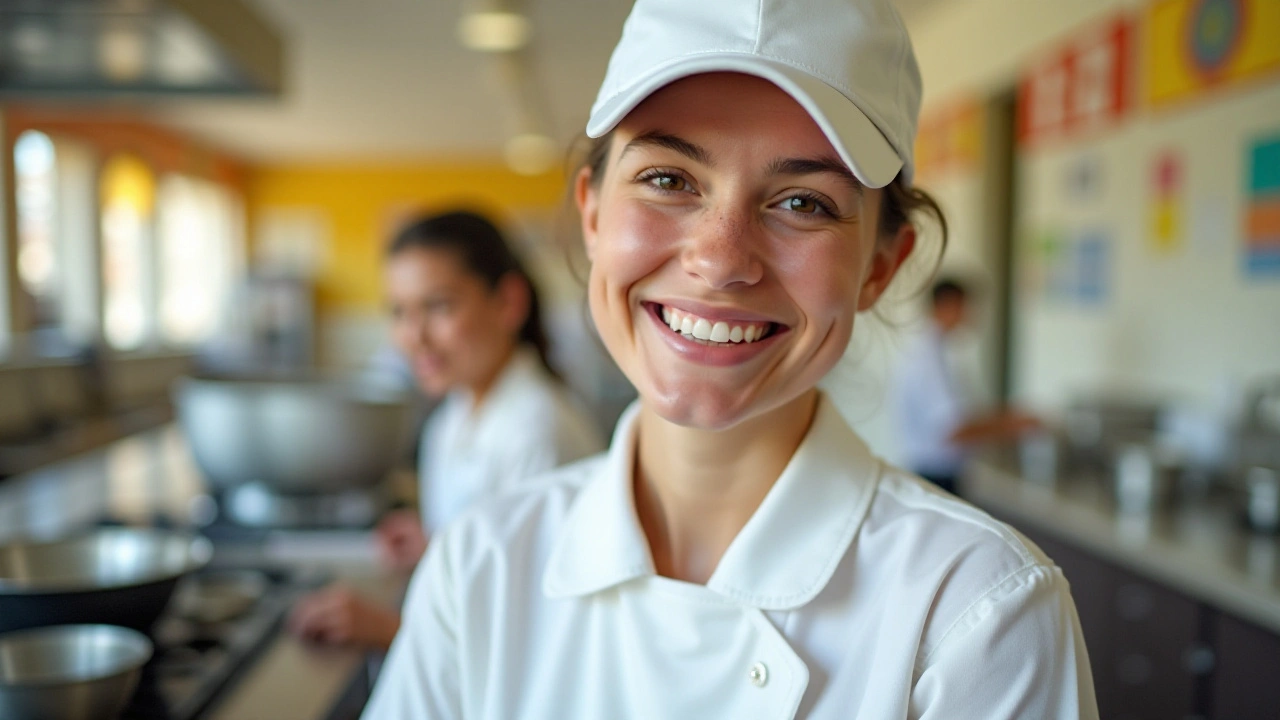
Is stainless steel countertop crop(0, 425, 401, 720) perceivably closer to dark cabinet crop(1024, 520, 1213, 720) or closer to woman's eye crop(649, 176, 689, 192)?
woman's eye crop(649, 176, 689, 192)

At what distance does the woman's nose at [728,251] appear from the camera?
31.8 inches

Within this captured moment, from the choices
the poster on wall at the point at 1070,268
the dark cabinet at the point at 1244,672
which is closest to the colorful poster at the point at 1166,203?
the poster on wall at the point at 1070,268

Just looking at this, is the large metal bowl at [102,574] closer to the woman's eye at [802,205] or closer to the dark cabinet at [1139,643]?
the woman's eye at [802,205]

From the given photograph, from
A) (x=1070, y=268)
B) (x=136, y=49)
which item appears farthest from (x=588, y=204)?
(x=1070, y=268)

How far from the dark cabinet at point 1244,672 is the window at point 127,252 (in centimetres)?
802

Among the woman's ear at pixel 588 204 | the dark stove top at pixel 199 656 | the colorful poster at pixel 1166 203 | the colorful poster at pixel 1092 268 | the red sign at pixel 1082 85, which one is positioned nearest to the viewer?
the woman's ear at pixel 588 204

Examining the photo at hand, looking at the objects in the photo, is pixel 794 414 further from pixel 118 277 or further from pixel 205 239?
pixel 205 239

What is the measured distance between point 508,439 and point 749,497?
98 cm

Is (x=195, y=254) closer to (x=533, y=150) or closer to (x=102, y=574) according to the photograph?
(x=533, y=150)

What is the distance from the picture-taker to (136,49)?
5.32 ft

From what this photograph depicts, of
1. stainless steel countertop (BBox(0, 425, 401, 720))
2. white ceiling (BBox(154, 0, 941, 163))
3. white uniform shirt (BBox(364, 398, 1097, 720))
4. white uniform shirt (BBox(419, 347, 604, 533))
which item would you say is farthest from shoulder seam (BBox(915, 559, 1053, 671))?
white ceiling (BBox(154, 0, 941, 163))

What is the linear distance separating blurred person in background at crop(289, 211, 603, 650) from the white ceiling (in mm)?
446

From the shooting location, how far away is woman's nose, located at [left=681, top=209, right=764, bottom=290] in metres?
0.81

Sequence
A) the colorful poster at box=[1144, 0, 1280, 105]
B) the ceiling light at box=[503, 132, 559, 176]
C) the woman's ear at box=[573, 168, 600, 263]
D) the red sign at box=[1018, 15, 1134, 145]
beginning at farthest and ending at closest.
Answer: the ceiling light at box=[503, 132, 559, 176]
the red sign at box=[1018, 15, 1134, 145]
the colorful poster at box=[1144, 0, 1280, 105]
the woman's ear at box=[573, 168, 600, 263]
